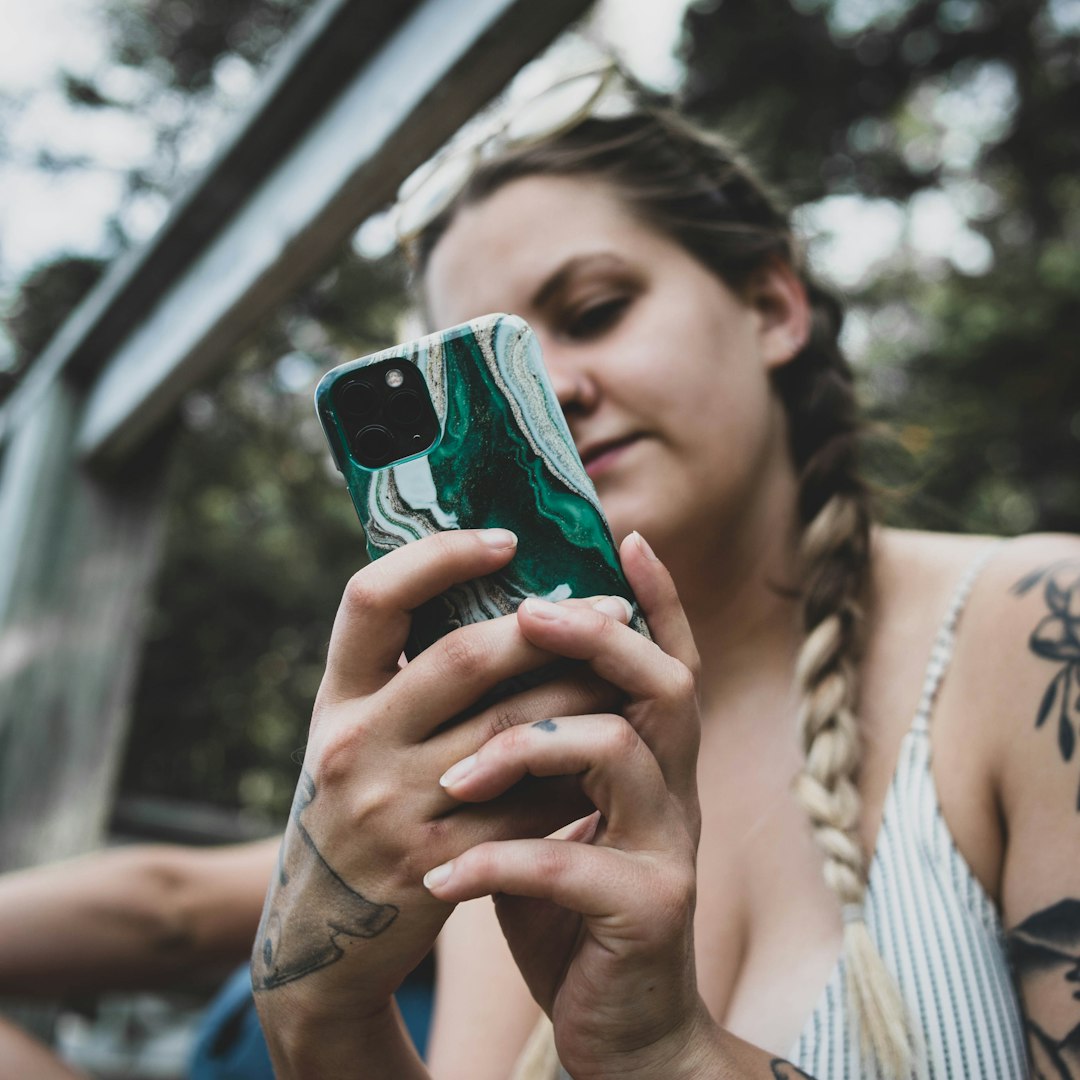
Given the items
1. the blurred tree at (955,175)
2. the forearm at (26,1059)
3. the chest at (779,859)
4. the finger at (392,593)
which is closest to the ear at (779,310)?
the chest at (779,859)

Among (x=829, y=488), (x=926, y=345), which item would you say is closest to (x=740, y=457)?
(x=829, y=488)

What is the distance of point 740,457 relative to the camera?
4.14 feet

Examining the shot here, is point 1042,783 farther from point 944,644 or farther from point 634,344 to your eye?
point 634,344

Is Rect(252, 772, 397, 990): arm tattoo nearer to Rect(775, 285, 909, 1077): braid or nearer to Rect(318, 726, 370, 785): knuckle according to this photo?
Rect(318, 726, 370, 785): knuckle

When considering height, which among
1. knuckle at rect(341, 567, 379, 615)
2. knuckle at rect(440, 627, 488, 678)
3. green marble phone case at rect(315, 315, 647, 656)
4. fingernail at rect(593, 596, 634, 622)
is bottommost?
knuckle at rect(440, 627, 488, 678)

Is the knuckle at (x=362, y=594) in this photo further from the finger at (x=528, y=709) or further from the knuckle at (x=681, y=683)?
the knuckle at (x=681, y=683)

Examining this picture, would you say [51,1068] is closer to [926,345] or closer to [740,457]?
[740,457]

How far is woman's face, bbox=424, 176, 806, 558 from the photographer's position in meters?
1.20

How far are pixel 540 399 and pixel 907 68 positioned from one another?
5851 millimetres

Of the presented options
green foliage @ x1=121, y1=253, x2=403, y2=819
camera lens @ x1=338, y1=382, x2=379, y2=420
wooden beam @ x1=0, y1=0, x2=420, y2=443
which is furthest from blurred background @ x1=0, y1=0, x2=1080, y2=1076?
camera lens @ x1=338, y1=382, x2=379, y2=420

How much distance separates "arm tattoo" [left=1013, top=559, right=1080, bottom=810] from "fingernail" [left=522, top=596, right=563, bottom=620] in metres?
0.63

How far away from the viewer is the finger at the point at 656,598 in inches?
28.7

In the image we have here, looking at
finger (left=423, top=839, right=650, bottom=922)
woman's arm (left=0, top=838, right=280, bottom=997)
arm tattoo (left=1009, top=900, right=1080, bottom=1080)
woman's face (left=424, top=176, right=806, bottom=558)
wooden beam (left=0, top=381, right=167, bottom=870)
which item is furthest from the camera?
wooden beam (left=0, top=381, right=167, bottom=870)

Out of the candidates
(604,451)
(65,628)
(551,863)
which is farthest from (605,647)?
(65,628)
